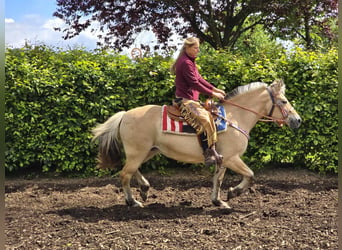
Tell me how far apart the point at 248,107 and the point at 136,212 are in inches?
89.0

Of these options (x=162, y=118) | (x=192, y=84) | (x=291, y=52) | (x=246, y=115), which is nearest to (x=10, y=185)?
(x=162, y=118)

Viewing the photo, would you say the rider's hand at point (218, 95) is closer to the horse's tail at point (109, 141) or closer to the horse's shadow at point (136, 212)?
the horse's tail at point (109, 141)

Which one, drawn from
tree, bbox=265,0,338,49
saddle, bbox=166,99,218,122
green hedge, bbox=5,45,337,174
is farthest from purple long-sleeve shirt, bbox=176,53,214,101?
tree, bbox=265,0,338,49

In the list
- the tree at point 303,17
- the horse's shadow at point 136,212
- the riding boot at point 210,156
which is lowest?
the horse's shadow at point 136,212

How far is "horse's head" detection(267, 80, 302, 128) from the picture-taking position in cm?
486

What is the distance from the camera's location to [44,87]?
20.7ft

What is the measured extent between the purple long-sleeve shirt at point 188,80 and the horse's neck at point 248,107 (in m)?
0.53

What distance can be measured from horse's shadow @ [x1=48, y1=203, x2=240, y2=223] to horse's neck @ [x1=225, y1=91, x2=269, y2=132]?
133 centimetres

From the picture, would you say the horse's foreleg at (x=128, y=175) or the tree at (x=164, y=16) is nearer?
the horse's foreleg at (x=128, y=175)

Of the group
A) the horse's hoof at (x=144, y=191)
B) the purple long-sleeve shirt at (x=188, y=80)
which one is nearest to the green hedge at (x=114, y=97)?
the horse's hoof at (x=144, y=191)

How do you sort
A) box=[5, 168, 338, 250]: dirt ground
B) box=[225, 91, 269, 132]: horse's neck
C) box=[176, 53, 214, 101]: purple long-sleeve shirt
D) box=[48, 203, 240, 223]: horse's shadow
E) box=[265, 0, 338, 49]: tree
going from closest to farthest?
box=[5, 168, 338, 250]: dirt ground < box=[48, 203, 240, 223]: horse's shadow < box=[176, 53, 214, 101]: purple long-sleeve shirt < box=[225, 91, 269, 132]: horse's neck < box=[265, 0, 338, 49]: tree

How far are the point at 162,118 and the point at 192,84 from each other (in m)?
0.68

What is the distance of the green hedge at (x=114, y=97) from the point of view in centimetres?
630

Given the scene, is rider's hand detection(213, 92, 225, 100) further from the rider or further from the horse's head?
the horse's head
